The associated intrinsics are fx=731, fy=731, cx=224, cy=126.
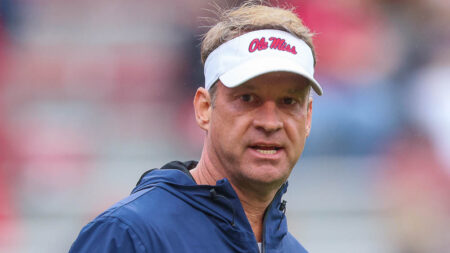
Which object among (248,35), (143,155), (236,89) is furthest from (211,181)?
(143,155)

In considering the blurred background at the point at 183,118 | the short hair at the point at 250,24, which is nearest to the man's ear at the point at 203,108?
the short hair at the point at 250,24

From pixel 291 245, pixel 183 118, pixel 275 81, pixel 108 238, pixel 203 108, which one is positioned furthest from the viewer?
pixel 183 118

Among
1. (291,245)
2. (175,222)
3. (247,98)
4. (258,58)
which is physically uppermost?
(258,58)

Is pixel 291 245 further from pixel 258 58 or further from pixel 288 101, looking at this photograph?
pixel 258 58

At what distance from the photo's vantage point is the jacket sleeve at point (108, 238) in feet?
5.39

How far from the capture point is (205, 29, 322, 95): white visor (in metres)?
1.85

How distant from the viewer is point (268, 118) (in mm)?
1857

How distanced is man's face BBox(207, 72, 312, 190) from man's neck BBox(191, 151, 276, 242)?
0.03 metres

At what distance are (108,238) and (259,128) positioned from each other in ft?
1.57

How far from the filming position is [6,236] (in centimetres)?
538

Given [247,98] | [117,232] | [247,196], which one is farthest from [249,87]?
[117,232]

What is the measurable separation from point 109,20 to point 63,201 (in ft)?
5.26

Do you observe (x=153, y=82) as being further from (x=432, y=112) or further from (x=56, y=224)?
(x=432, y=112)

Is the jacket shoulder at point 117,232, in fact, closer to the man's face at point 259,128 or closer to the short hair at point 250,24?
the man's face at point 259,128
